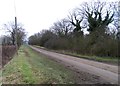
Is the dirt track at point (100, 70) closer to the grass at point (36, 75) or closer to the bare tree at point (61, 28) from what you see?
the grass at point (36, 75)

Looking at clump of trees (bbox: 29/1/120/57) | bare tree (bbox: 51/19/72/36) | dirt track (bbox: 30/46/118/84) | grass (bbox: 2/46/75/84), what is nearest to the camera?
grass (bbox: 2/46/75/84)

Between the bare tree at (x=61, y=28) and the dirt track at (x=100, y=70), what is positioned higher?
the bare tree at (x=61, y=28)

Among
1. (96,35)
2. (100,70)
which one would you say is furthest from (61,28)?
(100,70)

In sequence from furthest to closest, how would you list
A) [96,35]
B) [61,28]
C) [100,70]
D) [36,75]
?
1. [61,28]
2. [96,35]
3. [100,70]
4. [36,75]

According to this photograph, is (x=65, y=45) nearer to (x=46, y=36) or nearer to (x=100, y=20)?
(x=100, y=20)

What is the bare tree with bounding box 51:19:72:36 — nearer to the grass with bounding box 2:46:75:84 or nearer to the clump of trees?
the clump of trees

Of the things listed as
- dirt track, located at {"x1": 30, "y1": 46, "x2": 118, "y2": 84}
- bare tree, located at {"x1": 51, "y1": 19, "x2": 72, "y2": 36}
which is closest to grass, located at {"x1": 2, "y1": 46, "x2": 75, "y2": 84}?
dirt track, located at {"x1": 30, "y1": 46, "x2": 118, "y2": 84}

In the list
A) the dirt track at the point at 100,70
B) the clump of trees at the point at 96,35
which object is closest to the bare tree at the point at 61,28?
the clump of trees at the point at 96,35

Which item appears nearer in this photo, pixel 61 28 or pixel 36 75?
pixel 36 75

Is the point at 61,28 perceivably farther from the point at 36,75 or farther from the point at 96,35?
the point at 36,75

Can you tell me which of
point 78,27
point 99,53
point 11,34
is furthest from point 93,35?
point 11,34

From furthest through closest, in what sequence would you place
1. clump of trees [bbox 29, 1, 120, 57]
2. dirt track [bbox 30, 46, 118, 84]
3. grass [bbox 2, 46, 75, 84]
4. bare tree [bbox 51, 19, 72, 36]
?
bare tree [bbox 51, 19, 72, 36] → clump of trees [bbox 29, 1, 120, 57] → dirt track [bbox 30, 46, 118, 84] → grass [bbox 2, 46, 75, 84]

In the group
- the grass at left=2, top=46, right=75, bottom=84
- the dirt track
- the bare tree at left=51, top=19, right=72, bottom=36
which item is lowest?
the dirt track

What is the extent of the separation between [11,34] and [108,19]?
6048 centimetres
